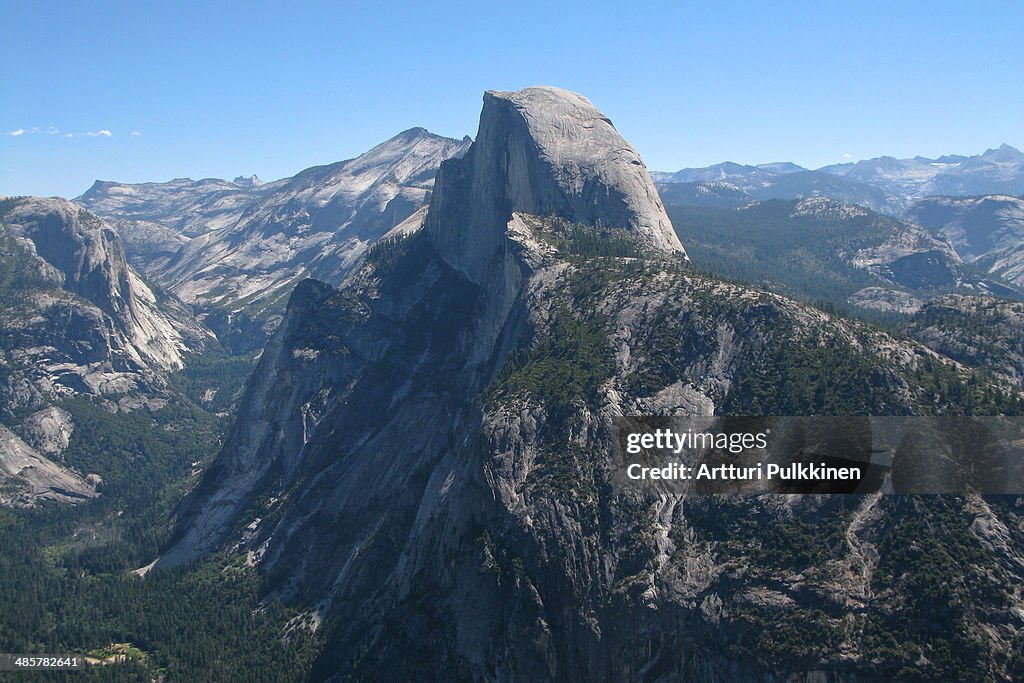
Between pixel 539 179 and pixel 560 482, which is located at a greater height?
pixel 539 179

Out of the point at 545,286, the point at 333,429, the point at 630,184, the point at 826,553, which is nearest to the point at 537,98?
the point at 630,184

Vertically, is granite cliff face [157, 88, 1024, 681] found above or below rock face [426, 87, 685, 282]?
below

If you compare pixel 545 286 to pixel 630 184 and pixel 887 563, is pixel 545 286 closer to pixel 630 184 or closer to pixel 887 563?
pixel 630 184

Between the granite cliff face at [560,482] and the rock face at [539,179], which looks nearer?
the granite cliff face at [560,482]

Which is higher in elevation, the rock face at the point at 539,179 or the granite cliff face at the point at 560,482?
the rock face at the point at 539,179

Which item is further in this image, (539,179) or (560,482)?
(539,179)
